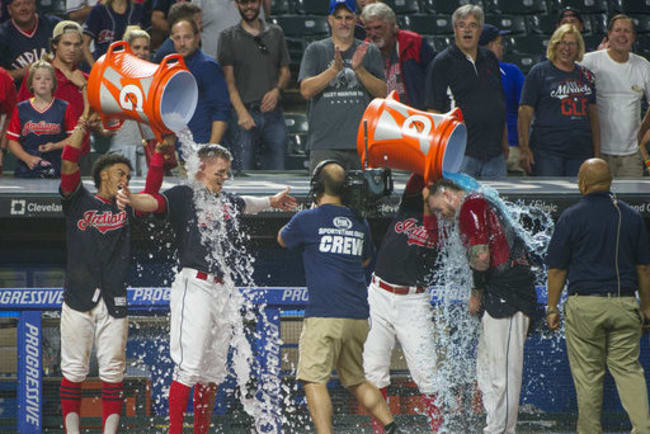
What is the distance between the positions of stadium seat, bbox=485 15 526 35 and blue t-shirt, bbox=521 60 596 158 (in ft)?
12.6

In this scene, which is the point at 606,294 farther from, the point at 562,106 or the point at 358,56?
the point at 562,106

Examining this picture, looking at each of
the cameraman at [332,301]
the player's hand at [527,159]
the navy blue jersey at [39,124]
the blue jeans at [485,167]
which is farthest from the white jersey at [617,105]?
the navy blue jersey at [39,124]

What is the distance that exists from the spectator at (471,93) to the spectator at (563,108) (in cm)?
49

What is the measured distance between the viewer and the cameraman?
4.94 metres

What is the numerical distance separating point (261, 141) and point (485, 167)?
1637mm

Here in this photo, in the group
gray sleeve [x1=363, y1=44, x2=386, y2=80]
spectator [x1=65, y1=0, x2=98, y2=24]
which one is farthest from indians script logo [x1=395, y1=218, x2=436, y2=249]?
spectator [x1=65, y1=0, x2=98, y2=24]

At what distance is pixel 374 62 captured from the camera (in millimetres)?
6422

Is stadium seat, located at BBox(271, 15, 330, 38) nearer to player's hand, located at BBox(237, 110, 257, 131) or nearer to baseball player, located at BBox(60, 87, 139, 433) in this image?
player's hand, located at BBox(237, 110, 257, 131)

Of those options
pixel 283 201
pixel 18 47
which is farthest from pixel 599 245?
pixel 18 47

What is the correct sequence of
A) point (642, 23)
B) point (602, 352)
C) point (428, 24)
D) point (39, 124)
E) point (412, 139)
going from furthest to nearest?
point (642, 23) < point (428, 24) < point (39, 124) < point (602, 352) < point (412, 139)

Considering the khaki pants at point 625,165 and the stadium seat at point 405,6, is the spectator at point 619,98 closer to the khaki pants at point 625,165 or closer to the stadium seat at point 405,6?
the khaki pants at point 625,165

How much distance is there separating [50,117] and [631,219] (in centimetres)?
Answer: 374

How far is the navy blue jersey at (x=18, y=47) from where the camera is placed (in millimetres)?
7605

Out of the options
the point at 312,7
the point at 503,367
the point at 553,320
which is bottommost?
the point at 503,367
